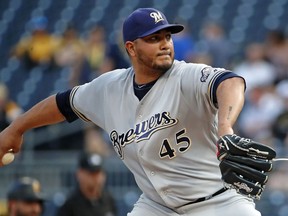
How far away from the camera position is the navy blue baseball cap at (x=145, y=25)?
4.71 meters

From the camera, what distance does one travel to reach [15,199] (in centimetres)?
615

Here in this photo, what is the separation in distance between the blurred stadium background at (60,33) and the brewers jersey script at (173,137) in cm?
370

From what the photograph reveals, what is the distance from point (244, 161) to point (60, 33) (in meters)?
9.36

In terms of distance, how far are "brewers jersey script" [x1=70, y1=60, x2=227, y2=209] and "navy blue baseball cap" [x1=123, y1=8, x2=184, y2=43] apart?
23 cm

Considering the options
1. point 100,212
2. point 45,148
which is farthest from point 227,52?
point 100,212

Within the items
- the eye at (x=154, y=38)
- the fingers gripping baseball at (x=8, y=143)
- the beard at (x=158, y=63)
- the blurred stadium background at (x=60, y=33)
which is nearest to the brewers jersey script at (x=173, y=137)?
the beard at (x=158, y=63)

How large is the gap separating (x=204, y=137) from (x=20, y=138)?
3.97 ft

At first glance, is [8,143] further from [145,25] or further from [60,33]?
[60,33]

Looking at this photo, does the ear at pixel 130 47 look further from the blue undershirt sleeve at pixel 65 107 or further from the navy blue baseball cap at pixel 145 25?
the blue undershirt sleeve at pixel 65 107

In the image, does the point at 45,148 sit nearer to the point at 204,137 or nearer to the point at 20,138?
the point at 20,138

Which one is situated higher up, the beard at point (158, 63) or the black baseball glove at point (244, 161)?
the beard at point (158, 63)

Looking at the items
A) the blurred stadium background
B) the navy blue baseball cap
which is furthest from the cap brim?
the blurred stadium background

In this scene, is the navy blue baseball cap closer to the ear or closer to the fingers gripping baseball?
the ear

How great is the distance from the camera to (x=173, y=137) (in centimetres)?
469
